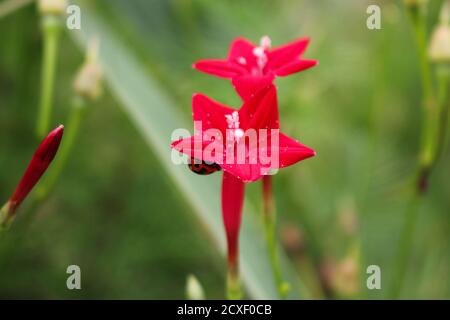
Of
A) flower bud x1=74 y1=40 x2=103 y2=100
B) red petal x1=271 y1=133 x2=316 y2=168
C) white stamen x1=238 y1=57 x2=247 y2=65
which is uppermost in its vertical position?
flower bud x1=74 y1=40 x2=103 y2=100

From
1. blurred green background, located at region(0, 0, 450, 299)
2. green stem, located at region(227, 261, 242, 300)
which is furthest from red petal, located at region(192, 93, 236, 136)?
blurred green background, located at region(0, 0, 450, 299)

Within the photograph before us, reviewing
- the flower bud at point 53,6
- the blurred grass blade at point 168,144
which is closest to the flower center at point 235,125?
the blurred grass blade at point 168,144

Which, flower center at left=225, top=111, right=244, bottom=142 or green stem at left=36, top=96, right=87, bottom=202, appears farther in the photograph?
green stem at left=36, top=96, right=87, bottom=202

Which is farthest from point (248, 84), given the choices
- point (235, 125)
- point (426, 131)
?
point (426, 131)

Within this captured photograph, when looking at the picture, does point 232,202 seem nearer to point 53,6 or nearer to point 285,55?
point 285,55

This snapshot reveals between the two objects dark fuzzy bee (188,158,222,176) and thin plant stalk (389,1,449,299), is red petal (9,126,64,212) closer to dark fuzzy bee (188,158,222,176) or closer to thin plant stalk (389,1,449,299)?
dark fuzzy bee (188,158,222,176)
